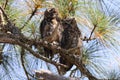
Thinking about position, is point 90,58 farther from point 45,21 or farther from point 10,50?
point 10,50

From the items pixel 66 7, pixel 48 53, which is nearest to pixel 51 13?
pixel 66 7

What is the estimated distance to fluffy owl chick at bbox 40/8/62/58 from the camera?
1.45m

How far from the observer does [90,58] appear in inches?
62.4

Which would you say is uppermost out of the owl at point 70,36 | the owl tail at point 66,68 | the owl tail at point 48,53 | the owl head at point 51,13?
the owl head at point 51,13

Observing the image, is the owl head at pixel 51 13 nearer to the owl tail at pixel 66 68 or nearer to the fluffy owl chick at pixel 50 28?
the fluffy owl chick at pixel 50 28

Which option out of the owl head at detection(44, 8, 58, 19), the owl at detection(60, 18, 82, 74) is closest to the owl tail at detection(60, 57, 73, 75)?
the owl at detection(60, 18, 82, 74)

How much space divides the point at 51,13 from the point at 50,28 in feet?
0.32

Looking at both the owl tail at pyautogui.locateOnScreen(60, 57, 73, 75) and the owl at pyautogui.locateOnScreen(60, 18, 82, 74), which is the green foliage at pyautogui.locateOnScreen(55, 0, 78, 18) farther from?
the owl tail at pyautogui.locateOnScreen(60, 57, 73, 75)

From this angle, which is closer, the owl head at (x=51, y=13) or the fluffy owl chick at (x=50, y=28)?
the fluffy owl chick at (x=50, y=28)

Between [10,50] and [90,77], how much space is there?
537mm

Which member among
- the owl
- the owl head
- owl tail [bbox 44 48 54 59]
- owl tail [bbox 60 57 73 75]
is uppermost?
the owl head

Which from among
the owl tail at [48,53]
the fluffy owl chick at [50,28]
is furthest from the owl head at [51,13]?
the owl tail at [48,53]

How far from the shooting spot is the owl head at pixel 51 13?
61.4 inches

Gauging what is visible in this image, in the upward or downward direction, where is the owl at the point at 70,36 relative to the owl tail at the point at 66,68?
upward
